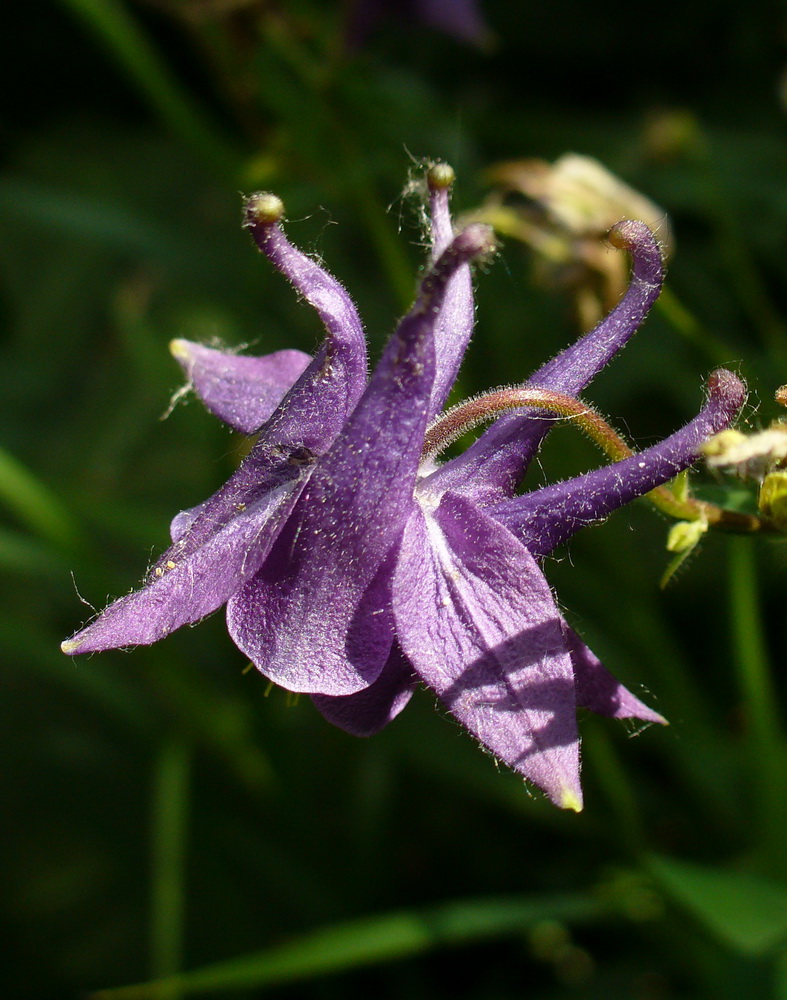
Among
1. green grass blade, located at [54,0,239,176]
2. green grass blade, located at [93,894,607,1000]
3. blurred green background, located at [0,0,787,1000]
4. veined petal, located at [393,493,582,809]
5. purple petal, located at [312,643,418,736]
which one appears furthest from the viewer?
green grass blade, located at [54,0,239,176]

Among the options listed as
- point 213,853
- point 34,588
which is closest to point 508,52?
point 34,588

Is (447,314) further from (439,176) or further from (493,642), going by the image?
(493,642)

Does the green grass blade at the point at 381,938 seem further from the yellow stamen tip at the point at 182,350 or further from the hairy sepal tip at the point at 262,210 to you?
the hairy sepal tip at the point at 262,210

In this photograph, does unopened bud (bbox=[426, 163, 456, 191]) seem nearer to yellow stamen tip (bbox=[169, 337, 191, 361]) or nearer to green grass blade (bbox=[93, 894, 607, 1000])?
yellow stamen tip (bbox=[169, 337, 191, 361])

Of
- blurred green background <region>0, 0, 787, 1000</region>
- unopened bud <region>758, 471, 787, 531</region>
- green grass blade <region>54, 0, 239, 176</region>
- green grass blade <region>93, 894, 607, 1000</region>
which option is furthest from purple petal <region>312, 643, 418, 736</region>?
green grass blade <region>54, 0, 239, 176</region>

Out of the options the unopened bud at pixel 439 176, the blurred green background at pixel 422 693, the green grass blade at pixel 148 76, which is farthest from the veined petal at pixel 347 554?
the green grass blade at pixel 148 76

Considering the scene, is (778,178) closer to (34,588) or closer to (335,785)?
(335,785)

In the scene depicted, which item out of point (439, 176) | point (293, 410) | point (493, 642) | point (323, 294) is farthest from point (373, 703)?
point (439, 176)

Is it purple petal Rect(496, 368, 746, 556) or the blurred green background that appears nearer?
purple petal Rect(496, 368, 746, 556)
